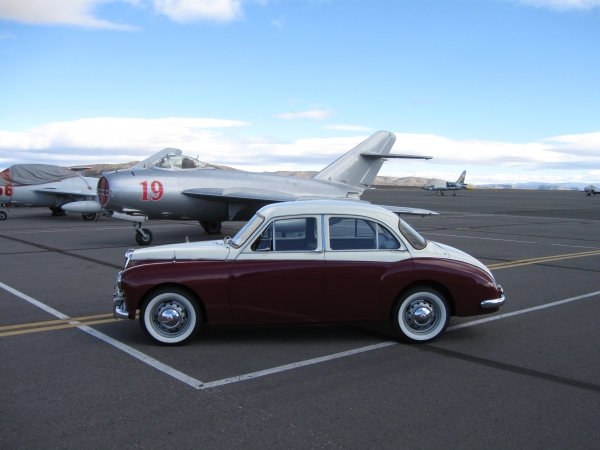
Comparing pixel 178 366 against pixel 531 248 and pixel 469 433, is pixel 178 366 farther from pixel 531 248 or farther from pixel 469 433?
pixel 531 248

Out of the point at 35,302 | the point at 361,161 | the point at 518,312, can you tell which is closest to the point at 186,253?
the point at 35,302

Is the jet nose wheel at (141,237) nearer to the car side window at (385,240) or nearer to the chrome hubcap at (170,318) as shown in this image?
the chrome hubcap at (170,318)

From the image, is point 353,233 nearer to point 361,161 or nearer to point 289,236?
point 289,236

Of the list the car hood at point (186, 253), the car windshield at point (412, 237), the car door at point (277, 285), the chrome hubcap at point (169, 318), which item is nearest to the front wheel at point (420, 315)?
the car windshield at point (412, 237)

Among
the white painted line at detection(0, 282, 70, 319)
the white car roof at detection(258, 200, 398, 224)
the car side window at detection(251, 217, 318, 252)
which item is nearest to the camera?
the car side window at detection(251, 217, 318, 252)

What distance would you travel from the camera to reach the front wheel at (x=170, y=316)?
5688 mm

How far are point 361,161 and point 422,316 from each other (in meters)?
13.4

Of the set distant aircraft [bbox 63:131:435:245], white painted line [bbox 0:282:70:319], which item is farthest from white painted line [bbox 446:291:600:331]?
white painted line [bbox 0:282:70:319]

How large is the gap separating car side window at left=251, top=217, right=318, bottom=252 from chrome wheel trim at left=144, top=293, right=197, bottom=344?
940mm

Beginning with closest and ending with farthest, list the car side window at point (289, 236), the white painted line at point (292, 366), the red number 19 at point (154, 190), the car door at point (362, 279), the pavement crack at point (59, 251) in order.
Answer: the white painted line at point (292, 366) < the car door at point (362, 279) < the car side window at point (289, 236) < the pavement crack at point (59, 251) < the red number 19 at point (154, 190)

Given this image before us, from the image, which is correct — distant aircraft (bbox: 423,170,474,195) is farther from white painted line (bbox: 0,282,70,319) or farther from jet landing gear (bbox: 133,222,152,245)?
white painted line (bbox: 0,282,70,319)

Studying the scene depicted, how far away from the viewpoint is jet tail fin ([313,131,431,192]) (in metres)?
18.8

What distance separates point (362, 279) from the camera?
584 centimetres

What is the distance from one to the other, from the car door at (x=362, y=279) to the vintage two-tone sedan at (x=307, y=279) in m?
0.01
